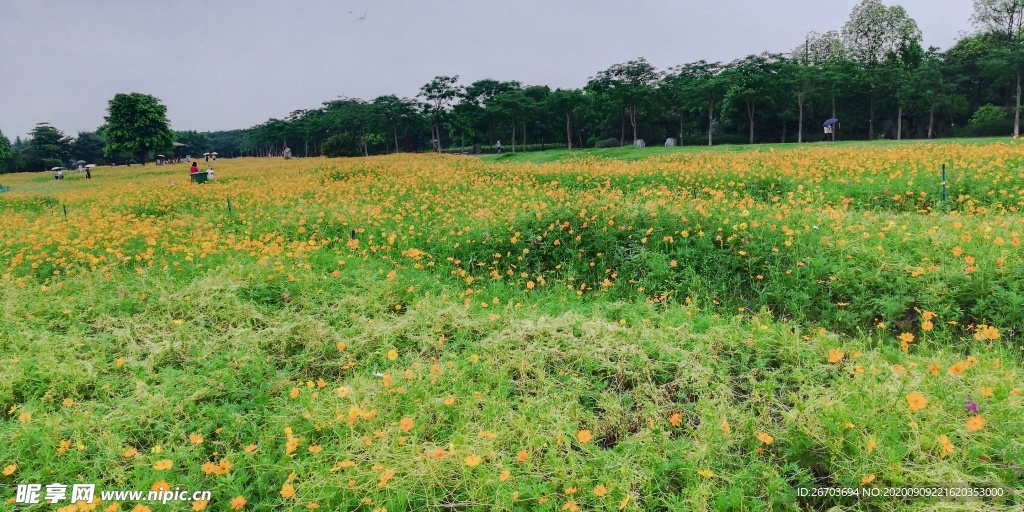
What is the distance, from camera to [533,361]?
436 centimetres

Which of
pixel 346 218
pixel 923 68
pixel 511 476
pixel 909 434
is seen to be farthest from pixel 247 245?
pixel 923 68

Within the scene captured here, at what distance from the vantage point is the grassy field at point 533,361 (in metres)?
3.06

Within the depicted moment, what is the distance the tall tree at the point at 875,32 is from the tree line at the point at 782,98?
0.08 metres

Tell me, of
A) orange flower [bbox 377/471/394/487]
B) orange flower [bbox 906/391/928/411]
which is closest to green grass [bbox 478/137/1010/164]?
orange flower [bbox 906/391/928/411]

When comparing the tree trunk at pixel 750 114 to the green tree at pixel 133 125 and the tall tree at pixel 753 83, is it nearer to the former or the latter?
the tall tree at pixel 753 83

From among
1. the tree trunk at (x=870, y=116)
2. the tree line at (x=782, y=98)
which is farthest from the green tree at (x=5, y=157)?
the tree trunk at (x=870, y=116)

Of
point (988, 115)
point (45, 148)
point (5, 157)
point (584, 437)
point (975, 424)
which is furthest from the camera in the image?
point (45, 148)

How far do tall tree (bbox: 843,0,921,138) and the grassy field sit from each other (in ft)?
148

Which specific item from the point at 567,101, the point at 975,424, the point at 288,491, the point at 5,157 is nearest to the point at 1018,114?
the point at 567,101

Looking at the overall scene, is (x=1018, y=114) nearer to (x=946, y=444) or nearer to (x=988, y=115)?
(x=988, y=115)

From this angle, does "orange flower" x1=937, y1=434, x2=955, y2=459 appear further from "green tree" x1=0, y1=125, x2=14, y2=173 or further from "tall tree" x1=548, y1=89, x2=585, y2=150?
"green tree" x1=0, y1=125, x2=14, y2=173

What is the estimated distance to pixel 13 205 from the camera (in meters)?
17.0

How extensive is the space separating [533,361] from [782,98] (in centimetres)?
4776

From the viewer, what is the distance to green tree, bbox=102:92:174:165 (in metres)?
48.2
